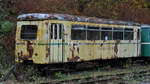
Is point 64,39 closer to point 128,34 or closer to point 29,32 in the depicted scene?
point 29,32

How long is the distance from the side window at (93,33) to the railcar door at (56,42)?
6.63ft

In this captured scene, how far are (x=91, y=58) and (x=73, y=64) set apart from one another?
1037 millimetres

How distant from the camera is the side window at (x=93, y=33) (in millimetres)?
13462

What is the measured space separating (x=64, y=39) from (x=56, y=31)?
23.3 inches

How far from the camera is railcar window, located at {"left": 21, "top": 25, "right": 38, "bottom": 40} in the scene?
11738mm

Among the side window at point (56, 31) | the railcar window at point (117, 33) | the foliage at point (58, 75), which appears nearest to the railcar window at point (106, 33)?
the railcar window at point (117, 33)

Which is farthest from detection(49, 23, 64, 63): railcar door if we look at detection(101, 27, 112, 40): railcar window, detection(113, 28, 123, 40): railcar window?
detection(113, 28, 123, 40): railcar window

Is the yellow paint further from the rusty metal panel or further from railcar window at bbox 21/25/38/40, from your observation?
railcar window at bbox 21/25/38/40

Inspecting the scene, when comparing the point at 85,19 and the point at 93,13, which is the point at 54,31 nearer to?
the point at 85,19

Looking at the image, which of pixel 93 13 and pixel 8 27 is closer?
pixel 8 27

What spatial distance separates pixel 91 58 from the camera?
539 inches

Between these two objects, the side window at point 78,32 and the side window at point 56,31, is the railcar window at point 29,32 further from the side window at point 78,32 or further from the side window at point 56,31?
the side window at point 78,32

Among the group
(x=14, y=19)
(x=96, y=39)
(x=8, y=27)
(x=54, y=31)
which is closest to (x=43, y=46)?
(x=54, y=31)

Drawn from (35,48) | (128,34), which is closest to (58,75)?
(35,48)
